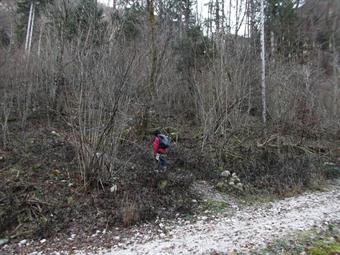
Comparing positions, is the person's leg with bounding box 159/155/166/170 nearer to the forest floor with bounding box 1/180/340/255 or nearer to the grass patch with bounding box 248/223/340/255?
the forest floor with bounding box 1/180/340/255

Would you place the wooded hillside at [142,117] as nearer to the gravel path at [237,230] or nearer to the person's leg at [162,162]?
the person's leg at [162,162]

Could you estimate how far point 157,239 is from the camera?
5.23 m

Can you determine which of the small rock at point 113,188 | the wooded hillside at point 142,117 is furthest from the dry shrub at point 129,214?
the small rock at point 113,188

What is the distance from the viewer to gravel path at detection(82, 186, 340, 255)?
4703mm

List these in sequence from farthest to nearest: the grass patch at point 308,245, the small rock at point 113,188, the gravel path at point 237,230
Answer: the small rock at point 113,188 < the gravel path at point 237,230 < the grass patch at point 308,245

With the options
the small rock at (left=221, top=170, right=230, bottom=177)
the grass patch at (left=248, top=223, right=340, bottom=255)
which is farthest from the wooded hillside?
the grass patch at (left=248, top=223, right=340, bottom=255)

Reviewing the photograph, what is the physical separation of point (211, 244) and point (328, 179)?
7443mm

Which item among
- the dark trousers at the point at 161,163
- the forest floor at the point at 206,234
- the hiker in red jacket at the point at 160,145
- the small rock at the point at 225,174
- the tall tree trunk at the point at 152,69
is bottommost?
the forest floor at the point at 206,234

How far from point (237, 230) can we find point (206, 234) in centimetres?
69

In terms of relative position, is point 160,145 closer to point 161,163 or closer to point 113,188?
point 161,163

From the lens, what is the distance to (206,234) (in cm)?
528

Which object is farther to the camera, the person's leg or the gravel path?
the person's leg

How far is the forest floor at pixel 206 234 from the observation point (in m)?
4.74

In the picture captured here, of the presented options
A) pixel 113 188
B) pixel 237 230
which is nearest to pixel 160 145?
pixel 113 188
